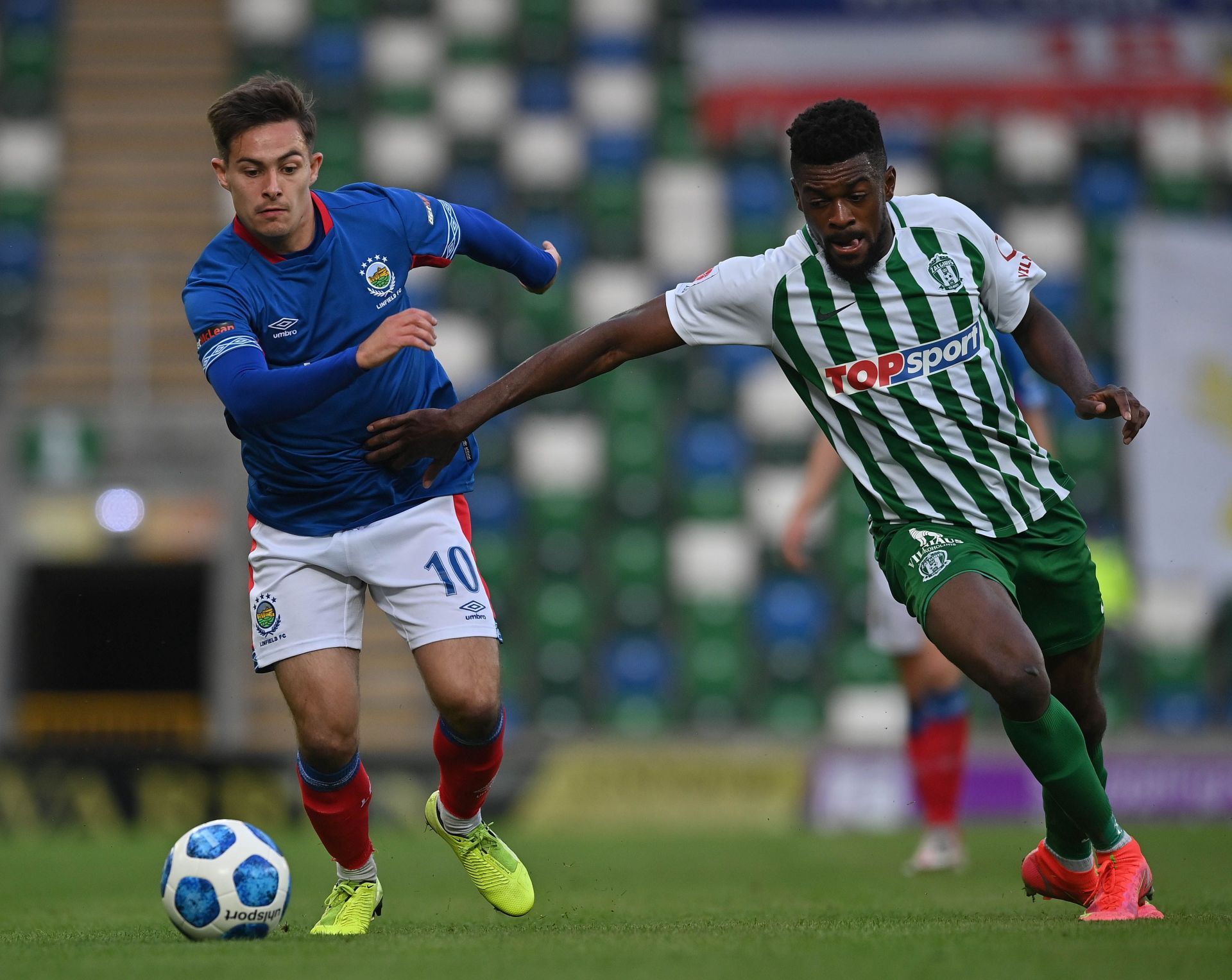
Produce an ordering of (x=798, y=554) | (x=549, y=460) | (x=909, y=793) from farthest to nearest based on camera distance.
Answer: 1. (x=549, y=460)
2. (x=909, y=793)
3. (x=798, y=554)

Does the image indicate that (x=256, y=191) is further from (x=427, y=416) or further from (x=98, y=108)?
(x=98, y=108)

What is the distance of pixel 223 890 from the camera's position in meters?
4.30

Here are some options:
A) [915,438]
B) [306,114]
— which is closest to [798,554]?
[915,438]

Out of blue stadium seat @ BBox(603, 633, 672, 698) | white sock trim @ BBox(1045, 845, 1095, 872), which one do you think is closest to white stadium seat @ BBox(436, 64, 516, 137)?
blue stadium seat @ BBox(603, 633, 672, 698)

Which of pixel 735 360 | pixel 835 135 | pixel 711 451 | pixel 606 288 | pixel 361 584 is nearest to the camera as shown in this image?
pixel 835 135

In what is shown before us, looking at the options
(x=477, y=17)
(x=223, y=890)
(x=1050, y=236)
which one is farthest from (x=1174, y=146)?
(x=223, y=890)

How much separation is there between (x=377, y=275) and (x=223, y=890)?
1.64 meters

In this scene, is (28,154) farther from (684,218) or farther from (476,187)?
(684,218)

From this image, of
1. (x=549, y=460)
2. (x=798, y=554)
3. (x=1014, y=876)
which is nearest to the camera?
(x=1014, y=876)

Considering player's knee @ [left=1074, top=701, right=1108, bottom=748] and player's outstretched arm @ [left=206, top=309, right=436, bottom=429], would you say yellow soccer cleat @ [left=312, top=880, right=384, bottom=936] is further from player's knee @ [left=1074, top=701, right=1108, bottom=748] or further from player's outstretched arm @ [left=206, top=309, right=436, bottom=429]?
player's knee @ [left=1074, top=701, right=1108, bottom=748]

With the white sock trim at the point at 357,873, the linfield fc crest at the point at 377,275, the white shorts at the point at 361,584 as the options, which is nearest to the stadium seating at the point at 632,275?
the white sock trim at the point at 357,873

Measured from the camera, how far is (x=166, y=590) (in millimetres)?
14414

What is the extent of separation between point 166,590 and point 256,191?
1055 cm

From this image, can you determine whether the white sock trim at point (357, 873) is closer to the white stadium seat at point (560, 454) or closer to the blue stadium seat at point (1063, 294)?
the white stadium seat at point (560, 454)
